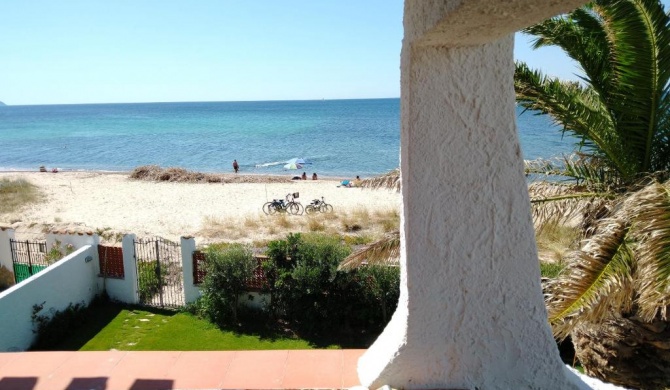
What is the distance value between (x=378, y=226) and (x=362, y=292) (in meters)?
8.73

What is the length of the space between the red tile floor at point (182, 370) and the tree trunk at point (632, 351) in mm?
2784

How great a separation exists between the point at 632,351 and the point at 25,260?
13.2m

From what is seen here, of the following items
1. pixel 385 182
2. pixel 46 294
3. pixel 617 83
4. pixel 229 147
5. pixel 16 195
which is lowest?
pixel 229 147

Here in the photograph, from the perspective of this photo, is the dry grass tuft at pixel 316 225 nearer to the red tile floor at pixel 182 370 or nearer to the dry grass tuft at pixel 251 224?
the dry grass tuft at pixel 251 224

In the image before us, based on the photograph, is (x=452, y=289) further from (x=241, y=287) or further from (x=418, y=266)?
(x=241, y=287)

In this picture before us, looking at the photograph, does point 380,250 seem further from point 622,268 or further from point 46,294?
point 46,294

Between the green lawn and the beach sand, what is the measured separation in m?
6.53

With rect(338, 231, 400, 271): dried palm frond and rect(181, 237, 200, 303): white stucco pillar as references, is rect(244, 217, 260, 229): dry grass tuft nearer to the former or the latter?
rect(181, 237, 200, 303): white stucco pillar

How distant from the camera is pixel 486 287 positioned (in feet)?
8.05

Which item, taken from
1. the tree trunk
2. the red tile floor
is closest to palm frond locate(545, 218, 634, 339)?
the tree trunk

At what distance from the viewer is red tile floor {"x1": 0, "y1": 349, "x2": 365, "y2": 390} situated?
10.4 feet

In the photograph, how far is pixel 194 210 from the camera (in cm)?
2314

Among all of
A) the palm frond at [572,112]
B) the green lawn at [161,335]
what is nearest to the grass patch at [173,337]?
the green lawn at [161,335]

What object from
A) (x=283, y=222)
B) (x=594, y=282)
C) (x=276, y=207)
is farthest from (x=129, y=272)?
(x=276, y=207)
